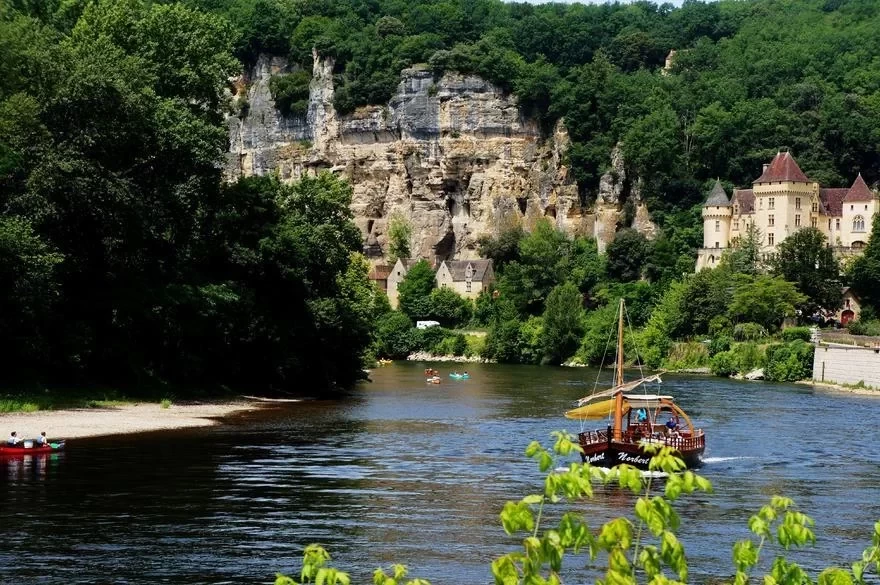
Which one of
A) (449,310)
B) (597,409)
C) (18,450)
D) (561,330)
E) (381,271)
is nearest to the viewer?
(18,450)

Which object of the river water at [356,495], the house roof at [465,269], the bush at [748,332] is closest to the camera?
the river water at [356,495]

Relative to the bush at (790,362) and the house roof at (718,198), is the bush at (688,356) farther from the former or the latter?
the house roof at (718,198)

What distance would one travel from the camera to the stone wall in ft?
285

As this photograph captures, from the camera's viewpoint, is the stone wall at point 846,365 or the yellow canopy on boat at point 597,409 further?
the stone wall at point 846,365

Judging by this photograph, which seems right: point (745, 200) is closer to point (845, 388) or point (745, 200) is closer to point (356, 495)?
point (845, 388)

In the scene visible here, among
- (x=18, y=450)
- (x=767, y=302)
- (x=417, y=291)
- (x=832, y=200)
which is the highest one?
(x=832, y=200)

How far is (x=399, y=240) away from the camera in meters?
161

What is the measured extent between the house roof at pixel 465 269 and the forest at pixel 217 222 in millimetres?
2154

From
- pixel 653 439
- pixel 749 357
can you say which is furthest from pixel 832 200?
pixel 653 439

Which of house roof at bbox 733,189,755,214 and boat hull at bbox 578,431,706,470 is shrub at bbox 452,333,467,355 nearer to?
house roof at bbox 733,189,755,214

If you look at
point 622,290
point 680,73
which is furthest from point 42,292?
point 680,73

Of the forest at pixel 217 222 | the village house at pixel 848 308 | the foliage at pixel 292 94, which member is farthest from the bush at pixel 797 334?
the foliage at pixel 292 94

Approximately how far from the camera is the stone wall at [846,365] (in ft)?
285

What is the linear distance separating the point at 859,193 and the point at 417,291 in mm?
43153
